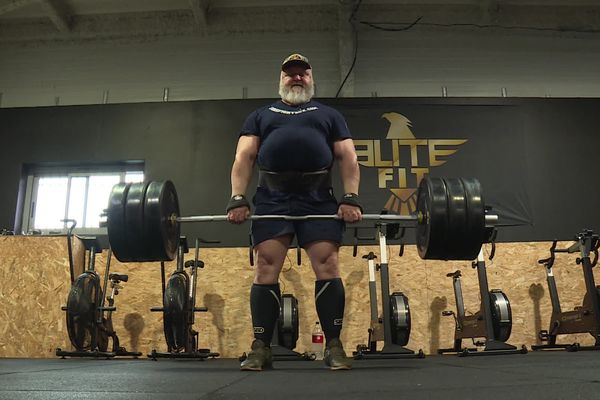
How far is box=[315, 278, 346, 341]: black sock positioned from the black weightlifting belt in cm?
34

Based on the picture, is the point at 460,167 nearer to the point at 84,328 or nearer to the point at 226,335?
the point at 226,335

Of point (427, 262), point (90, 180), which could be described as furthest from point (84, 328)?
point (427, 262)

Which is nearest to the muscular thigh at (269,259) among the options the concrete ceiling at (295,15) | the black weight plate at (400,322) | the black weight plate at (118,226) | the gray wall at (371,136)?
the black weight plate at (118,226)

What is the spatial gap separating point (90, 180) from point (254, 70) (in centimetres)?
190

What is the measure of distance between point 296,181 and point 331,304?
45cm

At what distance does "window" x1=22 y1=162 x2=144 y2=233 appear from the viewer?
4910 millimetres

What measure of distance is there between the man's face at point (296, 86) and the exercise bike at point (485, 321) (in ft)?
5.79

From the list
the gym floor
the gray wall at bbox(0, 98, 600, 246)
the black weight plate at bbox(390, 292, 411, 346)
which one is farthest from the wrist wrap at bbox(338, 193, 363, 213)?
the gray wall at bbox(0, 98, 600, 246)

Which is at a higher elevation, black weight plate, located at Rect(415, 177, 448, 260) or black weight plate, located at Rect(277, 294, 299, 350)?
black weight plate, located at Rect(415, 177, 448, 260)

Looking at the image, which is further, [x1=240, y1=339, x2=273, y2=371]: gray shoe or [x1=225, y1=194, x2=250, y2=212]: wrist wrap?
[x1=225, y1=194, x2=250, y2=212]: wrist wrap

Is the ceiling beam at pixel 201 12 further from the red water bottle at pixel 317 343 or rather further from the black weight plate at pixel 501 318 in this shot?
the black weight plate at pixel 501 318

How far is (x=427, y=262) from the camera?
3977 mm

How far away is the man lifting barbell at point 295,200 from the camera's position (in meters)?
1.86

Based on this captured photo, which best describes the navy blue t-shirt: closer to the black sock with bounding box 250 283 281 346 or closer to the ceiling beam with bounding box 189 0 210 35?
the black sock with bounding box 250 283 281 346
